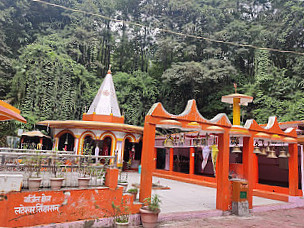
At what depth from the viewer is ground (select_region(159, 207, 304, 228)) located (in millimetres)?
6286

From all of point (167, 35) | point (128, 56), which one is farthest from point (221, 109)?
point (128, 56)

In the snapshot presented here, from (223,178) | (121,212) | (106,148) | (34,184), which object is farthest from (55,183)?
(106,148)

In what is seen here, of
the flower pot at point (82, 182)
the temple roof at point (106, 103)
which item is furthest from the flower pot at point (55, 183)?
the temple roof at point (106, 103)

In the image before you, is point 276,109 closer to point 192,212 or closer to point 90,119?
point 90,119

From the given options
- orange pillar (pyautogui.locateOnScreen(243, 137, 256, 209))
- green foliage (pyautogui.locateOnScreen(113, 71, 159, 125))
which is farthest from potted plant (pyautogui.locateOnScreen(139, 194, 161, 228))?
green foliage (pyautogui.locateOnScreen(113, 71, 159, 125))

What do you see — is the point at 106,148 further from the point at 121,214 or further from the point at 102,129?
the point at 121,214

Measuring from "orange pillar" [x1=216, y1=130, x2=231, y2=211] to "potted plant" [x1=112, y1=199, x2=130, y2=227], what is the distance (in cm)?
325

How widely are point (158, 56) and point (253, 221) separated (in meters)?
22.6

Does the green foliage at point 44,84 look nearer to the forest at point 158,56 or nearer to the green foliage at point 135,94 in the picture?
the forest at point 158,56

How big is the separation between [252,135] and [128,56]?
2596cm

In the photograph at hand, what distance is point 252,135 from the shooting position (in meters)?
8.38

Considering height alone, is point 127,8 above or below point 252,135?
above

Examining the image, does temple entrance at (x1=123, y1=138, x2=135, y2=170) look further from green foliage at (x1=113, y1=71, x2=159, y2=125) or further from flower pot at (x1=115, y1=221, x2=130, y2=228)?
flower pot at (x1=115, y1=221, x2=130, y2=228)

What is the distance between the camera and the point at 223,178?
757 cm
